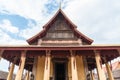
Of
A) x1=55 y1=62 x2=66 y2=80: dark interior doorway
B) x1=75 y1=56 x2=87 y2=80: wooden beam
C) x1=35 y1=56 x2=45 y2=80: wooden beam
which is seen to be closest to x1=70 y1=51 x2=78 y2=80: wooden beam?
x1=75 y1=56 x2=87 y2=80: wooden beam

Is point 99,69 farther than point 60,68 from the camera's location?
No

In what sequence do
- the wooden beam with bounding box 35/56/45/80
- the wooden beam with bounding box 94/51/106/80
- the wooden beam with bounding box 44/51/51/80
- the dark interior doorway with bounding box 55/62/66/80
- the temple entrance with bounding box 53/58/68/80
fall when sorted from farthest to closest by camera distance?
the dark interior doorway with bounding box 55/62/66/80
the temple entrance with bounding box 53/58/68/80
the wooden beam with bounding box 35/56/45/80
the wooden beam with bounding box 44/51/51/80
the wooden beam with bounding box 94/51/106/80

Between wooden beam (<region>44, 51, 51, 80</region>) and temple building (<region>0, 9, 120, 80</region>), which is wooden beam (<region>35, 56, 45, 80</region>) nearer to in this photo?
temple building (<region>0, 9, 120, 80</region>)

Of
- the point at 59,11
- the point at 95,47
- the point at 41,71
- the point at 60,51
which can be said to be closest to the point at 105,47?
the point at 95,47

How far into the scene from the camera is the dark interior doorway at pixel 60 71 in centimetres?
1685

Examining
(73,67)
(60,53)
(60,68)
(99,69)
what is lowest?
(99,69)

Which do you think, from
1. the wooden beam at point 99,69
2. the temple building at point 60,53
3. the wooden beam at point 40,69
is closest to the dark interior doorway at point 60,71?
the temple building at point 60,53

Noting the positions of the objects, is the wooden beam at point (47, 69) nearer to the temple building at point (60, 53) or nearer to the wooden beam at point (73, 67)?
the temple building at point (60, 53)

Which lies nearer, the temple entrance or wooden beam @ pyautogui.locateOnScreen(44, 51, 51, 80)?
wooden beam @ pyautogui.locateOnScreen(44, 51, 51, 80)

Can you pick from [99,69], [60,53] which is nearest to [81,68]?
[60,53]

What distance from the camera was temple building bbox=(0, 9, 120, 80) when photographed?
13734 millimetres

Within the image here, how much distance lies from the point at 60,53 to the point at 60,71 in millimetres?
3473

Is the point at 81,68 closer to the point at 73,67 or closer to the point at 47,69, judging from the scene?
the point at 73,67

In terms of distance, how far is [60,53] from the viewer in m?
14.6
